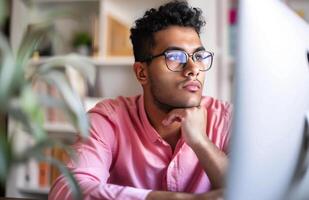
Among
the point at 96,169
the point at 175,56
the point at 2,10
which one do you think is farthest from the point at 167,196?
the point at 2,10

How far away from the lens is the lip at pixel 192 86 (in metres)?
0.62

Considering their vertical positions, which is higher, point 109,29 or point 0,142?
point 109,29

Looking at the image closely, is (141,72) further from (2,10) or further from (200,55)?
(2,10)

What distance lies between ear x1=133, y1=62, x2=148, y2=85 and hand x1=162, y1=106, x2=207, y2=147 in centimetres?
8

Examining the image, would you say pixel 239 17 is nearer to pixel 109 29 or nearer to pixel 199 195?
pixel 199 195

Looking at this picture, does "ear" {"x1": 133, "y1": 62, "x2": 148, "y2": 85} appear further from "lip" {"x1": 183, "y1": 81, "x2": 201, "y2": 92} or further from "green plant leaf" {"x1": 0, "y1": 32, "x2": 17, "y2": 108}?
"green plant leaf" {"x1": 0, "y1": 32, "x2": 17, "y2": 108}

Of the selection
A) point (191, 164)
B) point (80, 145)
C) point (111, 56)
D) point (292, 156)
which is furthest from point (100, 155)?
point (111, 56)

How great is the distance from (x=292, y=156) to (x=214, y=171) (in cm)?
12

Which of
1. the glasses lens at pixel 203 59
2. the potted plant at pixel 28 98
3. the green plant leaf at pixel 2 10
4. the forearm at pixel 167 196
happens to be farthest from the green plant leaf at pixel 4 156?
the glasses lens at pixel 203 59

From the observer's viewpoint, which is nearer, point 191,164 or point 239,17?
point 239,17

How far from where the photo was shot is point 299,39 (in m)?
0.52

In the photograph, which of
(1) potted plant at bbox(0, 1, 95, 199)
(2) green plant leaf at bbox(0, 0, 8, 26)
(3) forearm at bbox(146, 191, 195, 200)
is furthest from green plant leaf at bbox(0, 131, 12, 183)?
(3) forearm at bbox(146, 191, 195, 200)

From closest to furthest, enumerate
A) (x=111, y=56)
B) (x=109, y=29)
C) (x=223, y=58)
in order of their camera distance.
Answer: (x=223, y=58), (x=111, y=56), (x=109, y=29)

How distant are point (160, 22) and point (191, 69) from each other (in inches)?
4.0
